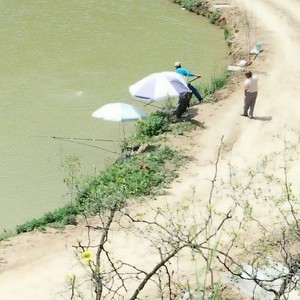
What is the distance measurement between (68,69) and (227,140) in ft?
18.6

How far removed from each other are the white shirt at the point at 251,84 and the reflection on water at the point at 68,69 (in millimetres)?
2614

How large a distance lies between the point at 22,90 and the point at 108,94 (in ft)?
7.15

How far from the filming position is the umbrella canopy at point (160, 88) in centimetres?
1310

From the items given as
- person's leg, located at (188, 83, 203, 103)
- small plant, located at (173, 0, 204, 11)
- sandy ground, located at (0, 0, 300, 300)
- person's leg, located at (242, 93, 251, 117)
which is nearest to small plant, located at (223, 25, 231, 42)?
sandy ground, located at (0, 0, 300, 300)

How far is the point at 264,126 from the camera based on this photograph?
44.8 ft

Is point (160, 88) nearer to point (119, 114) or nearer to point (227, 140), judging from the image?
point (119, 114)

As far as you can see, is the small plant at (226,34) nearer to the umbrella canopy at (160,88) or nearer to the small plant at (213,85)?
the small plant at (213,85)

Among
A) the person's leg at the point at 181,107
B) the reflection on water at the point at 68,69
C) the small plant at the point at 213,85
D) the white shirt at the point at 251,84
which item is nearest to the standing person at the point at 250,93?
the white shirt at the point at 251,84

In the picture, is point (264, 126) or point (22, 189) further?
point (264, 126)

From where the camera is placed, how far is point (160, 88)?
13.2 metres

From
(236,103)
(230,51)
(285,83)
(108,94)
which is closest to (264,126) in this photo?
(236,103)

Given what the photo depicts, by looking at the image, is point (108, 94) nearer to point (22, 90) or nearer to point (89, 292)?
point (22, 90)

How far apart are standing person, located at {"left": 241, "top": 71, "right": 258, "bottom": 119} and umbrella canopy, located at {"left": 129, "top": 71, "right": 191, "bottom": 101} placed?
1294 millimetres

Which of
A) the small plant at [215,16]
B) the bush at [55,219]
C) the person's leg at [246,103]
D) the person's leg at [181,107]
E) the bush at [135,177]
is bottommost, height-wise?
the bush at [55,219]
